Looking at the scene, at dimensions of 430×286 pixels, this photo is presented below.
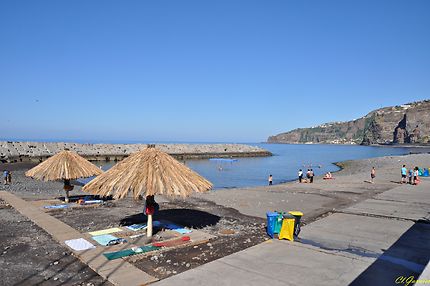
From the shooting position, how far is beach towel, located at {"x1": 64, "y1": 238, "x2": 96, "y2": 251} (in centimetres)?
1012

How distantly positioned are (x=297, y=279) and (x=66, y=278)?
5.62 m

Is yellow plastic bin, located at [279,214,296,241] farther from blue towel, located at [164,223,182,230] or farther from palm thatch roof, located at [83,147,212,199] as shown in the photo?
blue towel, located at [164,223,182,230]

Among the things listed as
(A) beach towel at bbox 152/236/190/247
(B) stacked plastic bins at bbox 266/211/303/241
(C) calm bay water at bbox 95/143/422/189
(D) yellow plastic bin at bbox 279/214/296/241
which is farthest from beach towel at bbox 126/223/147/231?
(C) calm bay water at bbox 95/143/422/189

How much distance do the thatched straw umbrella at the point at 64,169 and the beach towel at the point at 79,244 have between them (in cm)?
648

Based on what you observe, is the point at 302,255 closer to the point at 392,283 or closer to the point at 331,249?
the point at 331,249

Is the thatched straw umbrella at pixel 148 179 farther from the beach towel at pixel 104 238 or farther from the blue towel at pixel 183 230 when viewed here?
the blue towel at pixel 183 230

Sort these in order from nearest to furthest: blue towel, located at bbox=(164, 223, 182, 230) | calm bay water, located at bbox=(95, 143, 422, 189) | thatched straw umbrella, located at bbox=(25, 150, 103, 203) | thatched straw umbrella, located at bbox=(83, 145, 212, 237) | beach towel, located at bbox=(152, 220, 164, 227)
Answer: thatched straw umbrella, located at bbox=(83, 145, 212, 237) → blue towel, located at bbox=(164, 223, 182, 230) → beach towel, located at bbox=(152, 220, 164, 227) → thatched straw umbrella, located at bbox=(25, 150, 103, 203) → calm bay water, located at bbox=(95, 143, 422, 189)

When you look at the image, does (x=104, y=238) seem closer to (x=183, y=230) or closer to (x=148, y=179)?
(x=148, y=179)

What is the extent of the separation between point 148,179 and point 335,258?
20.1 feet

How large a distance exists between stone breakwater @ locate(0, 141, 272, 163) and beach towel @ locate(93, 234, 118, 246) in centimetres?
5187

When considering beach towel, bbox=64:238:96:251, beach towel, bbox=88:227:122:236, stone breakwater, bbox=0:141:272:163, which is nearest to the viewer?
beach towel, bbox=64:238:96:251

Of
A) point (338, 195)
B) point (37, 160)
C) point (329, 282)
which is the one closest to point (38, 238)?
point (329, 282)

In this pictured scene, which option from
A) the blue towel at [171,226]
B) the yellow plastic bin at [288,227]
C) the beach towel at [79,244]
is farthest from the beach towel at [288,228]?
the beach towel at [79,244]

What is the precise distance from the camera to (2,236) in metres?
11.4
